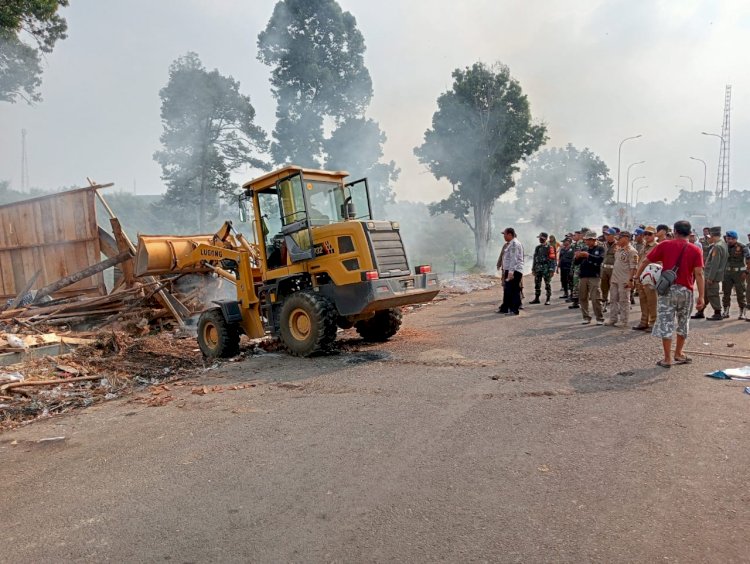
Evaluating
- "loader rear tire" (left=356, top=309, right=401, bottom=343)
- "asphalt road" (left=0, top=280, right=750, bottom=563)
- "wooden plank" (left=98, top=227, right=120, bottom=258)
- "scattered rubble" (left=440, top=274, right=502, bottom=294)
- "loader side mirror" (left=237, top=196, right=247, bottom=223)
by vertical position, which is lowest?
"scattered rubble" (left=440, top=274, right=502, bottom=294)

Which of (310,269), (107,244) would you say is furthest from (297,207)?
(107,244)

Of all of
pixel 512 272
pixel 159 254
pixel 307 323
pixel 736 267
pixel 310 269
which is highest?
pixel 159 254

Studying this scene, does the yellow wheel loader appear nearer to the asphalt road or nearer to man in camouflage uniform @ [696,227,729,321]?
the asphalt road

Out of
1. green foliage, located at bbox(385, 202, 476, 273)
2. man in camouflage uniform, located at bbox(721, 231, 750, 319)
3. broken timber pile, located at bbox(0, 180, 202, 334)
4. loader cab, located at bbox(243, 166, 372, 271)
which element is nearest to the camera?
loader cab, located at bbox(243, 166, 372, 271)

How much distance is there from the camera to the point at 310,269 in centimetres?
812

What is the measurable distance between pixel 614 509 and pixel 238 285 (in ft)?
23.2

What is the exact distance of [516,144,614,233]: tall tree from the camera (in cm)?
5328

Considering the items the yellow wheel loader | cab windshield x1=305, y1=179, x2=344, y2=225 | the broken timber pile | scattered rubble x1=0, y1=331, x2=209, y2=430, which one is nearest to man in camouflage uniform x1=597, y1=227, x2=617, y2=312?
the yellow wheel loader

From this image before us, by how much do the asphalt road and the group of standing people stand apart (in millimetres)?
797

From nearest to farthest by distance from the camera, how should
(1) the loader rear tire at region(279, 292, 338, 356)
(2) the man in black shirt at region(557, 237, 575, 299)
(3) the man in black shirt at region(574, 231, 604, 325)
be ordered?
(1) the loader rear tire at region(279, 292, 338, 356) < (3) the man in black shirt at region(574, 231, 604, 325) < (2) the man in black shirt at region(557, 237, 575, 299)

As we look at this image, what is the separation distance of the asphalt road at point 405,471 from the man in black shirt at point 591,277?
3.12 m

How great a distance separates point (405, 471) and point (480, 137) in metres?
26.6

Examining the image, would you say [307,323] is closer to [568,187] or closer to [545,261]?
[545,261]

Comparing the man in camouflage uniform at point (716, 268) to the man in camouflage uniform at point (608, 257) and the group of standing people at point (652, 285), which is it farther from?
the man in camouflage uniform at point (608, 257)
